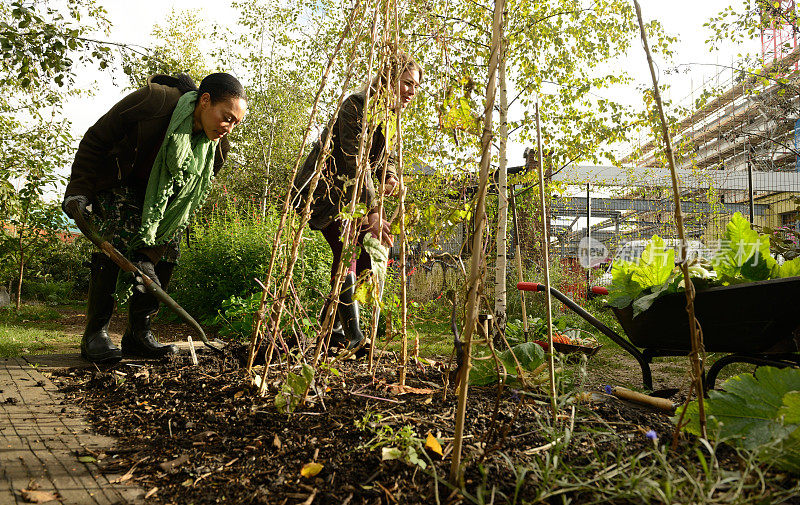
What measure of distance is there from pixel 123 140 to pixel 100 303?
903mm

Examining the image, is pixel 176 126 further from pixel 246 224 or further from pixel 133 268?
pixel 246 224

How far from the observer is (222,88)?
2439 mm

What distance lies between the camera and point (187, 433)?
1481 mm

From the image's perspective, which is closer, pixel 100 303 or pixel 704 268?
pixel 704 268

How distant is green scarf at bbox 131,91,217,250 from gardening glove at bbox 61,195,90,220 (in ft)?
0.88

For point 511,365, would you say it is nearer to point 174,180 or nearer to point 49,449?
point 49,449

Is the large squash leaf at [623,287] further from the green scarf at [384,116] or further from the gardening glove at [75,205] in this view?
the gardening glove at [75,205]

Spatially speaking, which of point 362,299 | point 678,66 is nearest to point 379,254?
point 362,299

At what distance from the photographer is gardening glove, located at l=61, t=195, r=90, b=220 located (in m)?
2.41

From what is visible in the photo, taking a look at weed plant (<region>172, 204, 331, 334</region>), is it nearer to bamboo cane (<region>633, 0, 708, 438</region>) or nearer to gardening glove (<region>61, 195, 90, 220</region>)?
gardening glove (<region>61, 195, 90, 220</region>)

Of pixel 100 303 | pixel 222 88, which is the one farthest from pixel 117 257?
pixel 222 88

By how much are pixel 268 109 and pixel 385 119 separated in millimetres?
11664

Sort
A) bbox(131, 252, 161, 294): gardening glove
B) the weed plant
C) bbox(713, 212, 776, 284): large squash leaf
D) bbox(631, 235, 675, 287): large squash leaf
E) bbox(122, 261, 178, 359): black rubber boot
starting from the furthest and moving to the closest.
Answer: the weed plant, bbox(122, 261, 178, 359): black rubber boot, bbox(131, 252, 161, 294): gardening glove, bbox(631, 235, 675, 287): large squash leaf, bbox(713, 212, 776, 284): large squash leaf

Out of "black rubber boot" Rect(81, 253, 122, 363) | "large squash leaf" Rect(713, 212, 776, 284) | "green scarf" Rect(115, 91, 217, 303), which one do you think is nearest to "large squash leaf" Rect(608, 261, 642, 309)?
"large squash leaf" Rect(713, 212, 776, 284)
